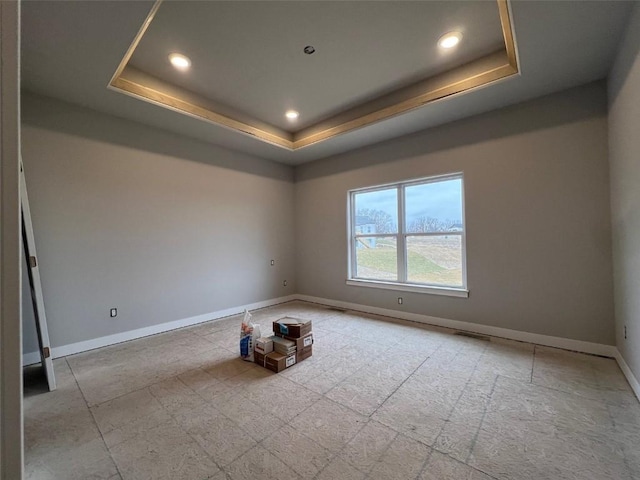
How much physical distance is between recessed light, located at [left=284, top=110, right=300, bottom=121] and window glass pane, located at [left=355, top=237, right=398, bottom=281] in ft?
7.56

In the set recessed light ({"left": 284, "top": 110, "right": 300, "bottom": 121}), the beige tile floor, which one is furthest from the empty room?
recessed light ({"left": 284, "top": 110, "right": 300, "bottom": 121})

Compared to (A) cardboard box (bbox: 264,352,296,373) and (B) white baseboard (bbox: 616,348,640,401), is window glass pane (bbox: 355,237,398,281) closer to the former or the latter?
(A) cardboard box (bbox: 264,352,296,373)

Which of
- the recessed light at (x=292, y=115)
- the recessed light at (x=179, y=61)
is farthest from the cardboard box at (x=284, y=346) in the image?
the recessed light at (x=292, y=115)

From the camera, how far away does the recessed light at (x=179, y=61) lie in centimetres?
269

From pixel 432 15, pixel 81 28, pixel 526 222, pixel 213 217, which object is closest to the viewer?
pixel 81 28

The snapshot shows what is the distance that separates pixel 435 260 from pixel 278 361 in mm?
2698

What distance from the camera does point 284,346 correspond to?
105 inches

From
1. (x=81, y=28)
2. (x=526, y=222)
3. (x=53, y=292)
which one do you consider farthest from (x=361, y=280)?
(x=81, y=28)

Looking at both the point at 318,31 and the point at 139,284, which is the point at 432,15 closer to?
the point at 318,31

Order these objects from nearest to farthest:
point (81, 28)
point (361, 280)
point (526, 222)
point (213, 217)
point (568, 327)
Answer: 1. point (81, 28)
2. point (568, 327)
3. point (526, 222)
4. point (213, 217)
5. point (361, 280)

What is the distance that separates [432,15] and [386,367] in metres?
3.19

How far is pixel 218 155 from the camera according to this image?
4.41 meters

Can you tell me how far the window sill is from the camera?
365 centimetres

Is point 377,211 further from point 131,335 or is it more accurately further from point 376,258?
point 131,335
